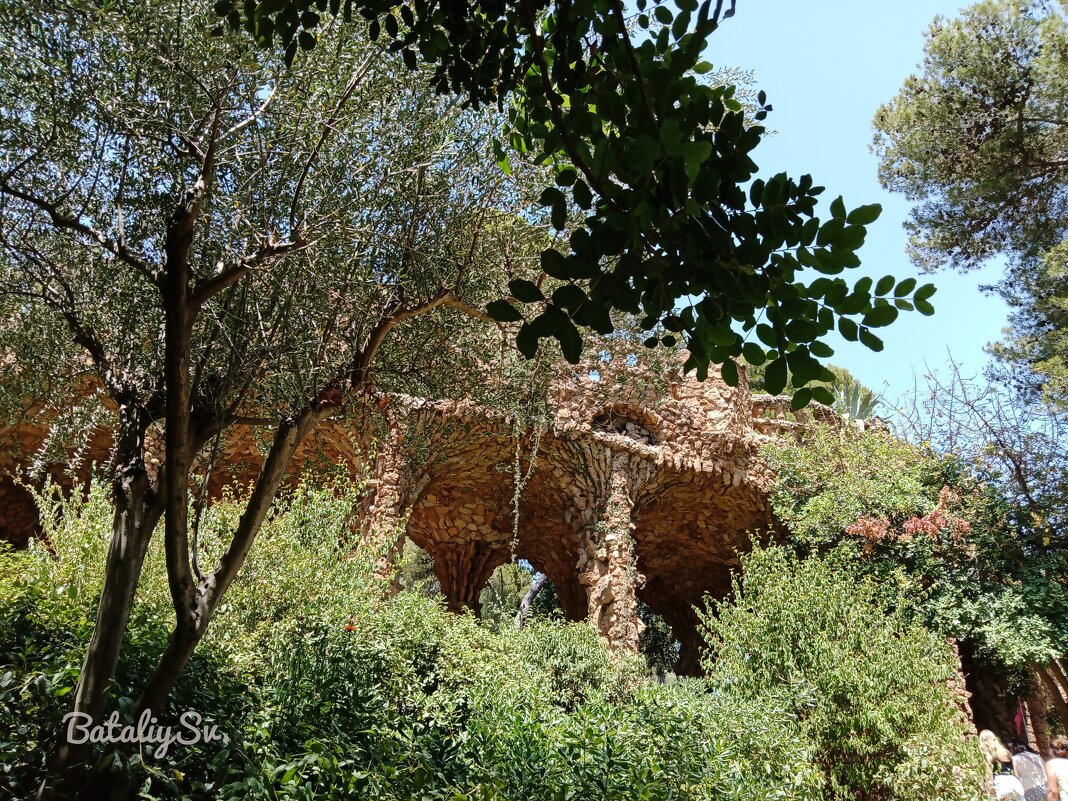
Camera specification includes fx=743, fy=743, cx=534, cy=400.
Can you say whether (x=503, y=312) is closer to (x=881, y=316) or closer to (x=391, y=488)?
(x=881, y=316)

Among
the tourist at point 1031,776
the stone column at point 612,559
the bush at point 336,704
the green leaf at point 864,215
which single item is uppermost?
the stone column at point 612,559

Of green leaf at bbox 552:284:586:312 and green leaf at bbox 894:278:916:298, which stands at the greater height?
green leaf at bbox 894:278:916:298

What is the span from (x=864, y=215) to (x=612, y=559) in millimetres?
9605

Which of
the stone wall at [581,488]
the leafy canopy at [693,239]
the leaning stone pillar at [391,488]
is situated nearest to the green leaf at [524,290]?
the leafy canopy at [693,239]

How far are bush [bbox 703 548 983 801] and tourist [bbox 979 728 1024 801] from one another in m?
1.01

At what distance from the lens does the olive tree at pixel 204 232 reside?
3316 millimetres

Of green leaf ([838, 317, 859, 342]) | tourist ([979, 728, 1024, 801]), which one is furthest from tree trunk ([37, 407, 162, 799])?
tourist ([979, 728, 1024, 801])

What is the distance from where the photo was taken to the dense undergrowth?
337 cm

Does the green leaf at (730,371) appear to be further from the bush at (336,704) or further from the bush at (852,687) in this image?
the bush at (852,687)

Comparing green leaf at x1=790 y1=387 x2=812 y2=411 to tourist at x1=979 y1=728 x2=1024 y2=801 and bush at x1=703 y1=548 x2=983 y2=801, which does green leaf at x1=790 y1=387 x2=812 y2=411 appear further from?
tourist at x1=979 y1=728 x2=1024 y2=801

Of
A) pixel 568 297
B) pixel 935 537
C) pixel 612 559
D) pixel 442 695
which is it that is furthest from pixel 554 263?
pixel 935 537

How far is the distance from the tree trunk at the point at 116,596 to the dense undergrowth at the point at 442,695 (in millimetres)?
123

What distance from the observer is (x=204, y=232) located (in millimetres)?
3891

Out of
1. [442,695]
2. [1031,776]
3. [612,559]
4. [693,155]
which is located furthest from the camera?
[612,559]
